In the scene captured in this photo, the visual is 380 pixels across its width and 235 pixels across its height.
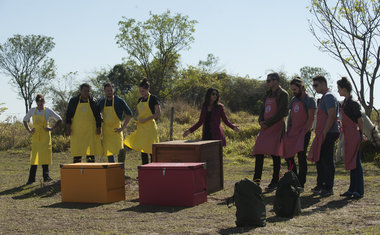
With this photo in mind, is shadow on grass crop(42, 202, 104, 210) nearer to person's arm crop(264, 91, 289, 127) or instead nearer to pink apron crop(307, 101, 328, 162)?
person's arm crop(264, 91, 289, 127)

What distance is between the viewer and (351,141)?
7.58 meters

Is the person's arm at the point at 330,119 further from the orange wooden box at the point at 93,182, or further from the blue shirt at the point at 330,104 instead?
the orange wooden box at the point at 93,182

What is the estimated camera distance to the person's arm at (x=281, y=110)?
27.1 feet

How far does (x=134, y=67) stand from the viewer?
3419cm

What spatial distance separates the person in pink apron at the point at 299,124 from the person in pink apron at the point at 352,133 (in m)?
0.60

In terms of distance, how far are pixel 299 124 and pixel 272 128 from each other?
484 millimetres

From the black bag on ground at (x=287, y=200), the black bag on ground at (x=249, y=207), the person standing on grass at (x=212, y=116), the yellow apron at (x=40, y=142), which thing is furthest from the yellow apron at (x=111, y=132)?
the black bag on ground at (x=249, y=207)

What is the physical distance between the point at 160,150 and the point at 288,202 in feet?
9.70

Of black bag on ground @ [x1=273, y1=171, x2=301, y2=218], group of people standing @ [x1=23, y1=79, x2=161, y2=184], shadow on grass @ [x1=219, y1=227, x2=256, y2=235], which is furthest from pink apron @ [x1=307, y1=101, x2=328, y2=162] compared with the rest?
group of people standing @ [x1=23, y1=79, x2=161, y2=184]

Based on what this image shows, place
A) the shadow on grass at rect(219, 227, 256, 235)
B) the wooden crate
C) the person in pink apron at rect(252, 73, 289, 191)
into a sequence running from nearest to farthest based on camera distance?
the shadow on grass at rect(219, 227, 256, 235), the wooden crate, the person in pink apron at rect(252, 73, 289, 191)

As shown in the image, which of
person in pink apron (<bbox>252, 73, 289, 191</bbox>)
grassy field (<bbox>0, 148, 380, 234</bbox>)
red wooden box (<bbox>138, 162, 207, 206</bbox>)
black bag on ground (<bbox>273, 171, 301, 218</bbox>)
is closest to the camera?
grassy field (<bbox>0, 148, 380, 234</bbox>)

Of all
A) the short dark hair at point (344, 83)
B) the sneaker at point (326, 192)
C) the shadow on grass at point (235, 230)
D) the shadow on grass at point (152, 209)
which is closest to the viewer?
the shadow on grass at point (235, 230)

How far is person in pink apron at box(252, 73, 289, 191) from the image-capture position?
326 inches

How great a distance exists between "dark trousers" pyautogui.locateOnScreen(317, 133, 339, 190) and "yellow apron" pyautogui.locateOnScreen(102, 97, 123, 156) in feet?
13.4
